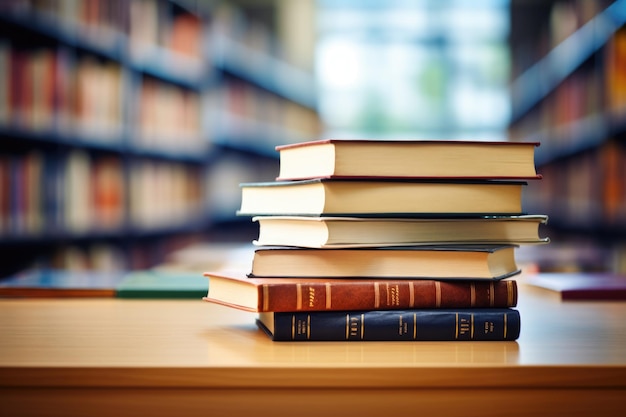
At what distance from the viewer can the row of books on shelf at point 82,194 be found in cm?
248

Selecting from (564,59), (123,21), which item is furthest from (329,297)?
(564,59)

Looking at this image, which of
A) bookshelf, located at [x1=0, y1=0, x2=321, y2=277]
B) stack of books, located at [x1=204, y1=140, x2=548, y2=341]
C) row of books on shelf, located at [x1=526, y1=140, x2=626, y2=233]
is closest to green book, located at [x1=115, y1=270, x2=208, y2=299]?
stack of books, located at [x1=204, y1=140, x2=548, y2=341]

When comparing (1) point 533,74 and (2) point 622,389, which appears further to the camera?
(1) point 533,74

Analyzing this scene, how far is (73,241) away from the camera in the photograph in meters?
2.81

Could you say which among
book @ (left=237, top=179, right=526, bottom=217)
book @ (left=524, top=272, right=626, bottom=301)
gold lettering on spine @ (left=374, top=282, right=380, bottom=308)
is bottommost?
book @ (left=524, top=272, right=626, bottom=301)

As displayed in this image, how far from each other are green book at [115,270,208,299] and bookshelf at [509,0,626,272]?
3.27 feet

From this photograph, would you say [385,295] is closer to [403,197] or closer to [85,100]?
[403,197]

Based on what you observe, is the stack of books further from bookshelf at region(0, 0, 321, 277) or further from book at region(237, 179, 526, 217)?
bookshelf at region(0, 0, 321, 277)

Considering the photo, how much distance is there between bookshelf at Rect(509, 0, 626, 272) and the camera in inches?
119

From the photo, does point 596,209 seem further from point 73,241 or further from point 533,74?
point 533,74

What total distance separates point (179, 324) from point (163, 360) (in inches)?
8.0

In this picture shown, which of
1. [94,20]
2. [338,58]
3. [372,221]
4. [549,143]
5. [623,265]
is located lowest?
[623,265]

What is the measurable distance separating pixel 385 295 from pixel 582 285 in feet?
1.72

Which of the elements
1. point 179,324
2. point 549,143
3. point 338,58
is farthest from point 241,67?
point 179,324
